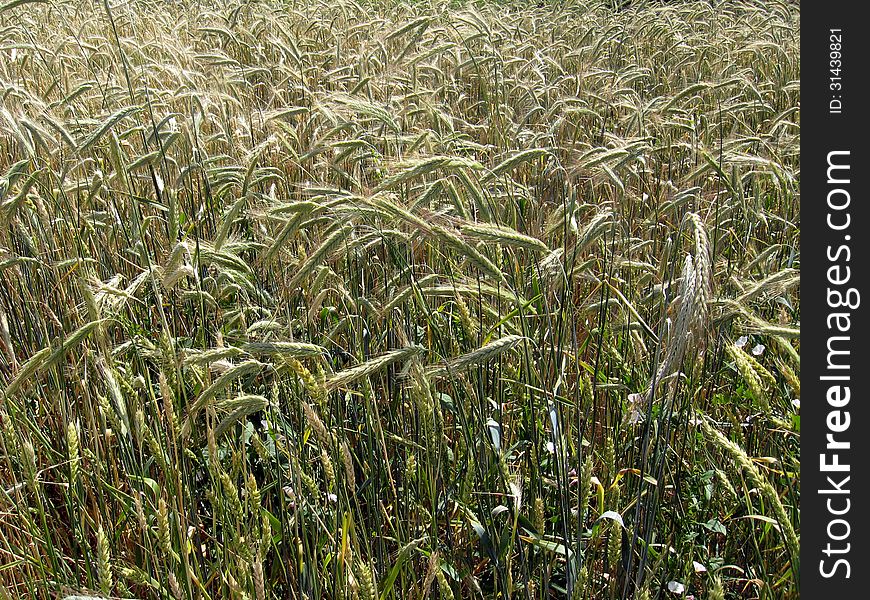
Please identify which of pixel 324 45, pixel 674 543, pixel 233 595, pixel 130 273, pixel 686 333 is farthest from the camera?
pixel 324 45

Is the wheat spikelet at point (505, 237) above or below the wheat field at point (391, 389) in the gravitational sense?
above

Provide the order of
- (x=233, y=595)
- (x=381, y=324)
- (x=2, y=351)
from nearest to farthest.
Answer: (x=233, y=595) → (x=381, y=324) → (x=2, y=351)

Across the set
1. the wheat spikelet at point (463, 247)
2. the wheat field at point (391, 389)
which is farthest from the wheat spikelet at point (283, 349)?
the wheat spikelet at point (463, 247)

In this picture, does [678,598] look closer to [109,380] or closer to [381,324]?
[381,324]

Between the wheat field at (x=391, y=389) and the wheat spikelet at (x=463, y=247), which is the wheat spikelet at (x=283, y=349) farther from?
the wheat spikelet at (x=463, y=247)

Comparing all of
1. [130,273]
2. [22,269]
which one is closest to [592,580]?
[130,273]

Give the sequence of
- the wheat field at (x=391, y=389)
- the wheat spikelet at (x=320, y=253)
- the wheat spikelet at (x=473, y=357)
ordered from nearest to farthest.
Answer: the wheat spikelet at (x=473, y=357) → the wheat field at (x=391, y=389) → the wheat spikelet at (x=320, y=253)

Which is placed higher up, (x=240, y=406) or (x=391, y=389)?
(x=240, y=406)

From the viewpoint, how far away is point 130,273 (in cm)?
226

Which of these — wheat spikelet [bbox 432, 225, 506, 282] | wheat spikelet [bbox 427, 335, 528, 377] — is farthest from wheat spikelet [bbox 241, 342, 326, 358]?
wheat spikelet [bbox 432, 225, 506, 282]

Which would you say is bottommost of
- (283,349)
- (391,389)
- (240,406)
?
(391,389)

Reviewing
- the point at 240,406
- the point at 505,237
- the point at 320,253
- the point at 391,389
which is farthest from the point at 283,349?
the point at 391,389

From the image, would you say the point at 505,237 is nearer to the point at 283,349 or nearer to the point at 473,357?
the point at 473,357
